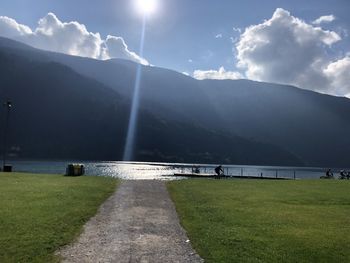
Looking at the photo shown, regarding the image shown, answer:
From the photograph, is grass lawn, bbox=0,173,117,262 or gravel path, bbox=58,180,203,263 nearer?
gravel path, bbox=58,180,203,263

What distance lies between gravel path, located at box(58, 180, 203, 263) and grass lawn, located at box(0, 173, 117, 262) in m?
0.67

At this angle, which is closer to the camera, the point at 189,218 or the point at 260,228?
the point at 260,228

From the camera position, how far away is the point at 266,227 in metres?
20.3

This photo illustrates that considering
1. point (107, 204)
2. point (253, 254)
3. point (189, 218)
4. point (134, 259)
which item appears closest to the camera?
point (134, 259)

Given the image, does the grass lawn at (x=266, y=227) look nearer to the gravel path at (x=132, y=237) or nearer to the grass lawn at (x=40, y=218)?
the gravel path at (x=132, y=237)

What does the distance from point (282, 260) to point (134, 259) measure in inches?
209

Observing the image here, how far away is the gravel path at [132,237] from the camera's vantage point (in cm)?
1465

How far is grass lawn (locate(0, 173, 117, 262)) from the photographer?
48.6ft

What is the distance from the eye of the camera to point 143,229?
19297mm

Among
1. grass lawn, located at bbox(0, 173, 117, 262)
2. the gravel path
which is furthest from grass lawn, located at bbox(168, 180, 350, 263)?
grass lawn, located at bbox(0, 173, 117, 262)

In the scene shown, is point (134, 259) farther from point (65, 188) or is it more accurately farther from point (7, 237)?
point (65, 188)

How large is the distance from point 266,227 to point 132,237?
6883 mm

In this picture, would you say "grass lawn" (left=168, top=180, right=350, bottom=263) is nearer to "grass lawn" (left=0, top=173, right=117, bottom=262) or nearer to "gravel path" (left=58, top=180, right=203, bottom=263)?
"gravel path" (left=58, top=180, right=203, bottom=263)

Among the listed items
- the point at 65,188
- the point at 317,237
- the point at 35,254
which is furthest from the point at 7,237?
the point at 65,188
